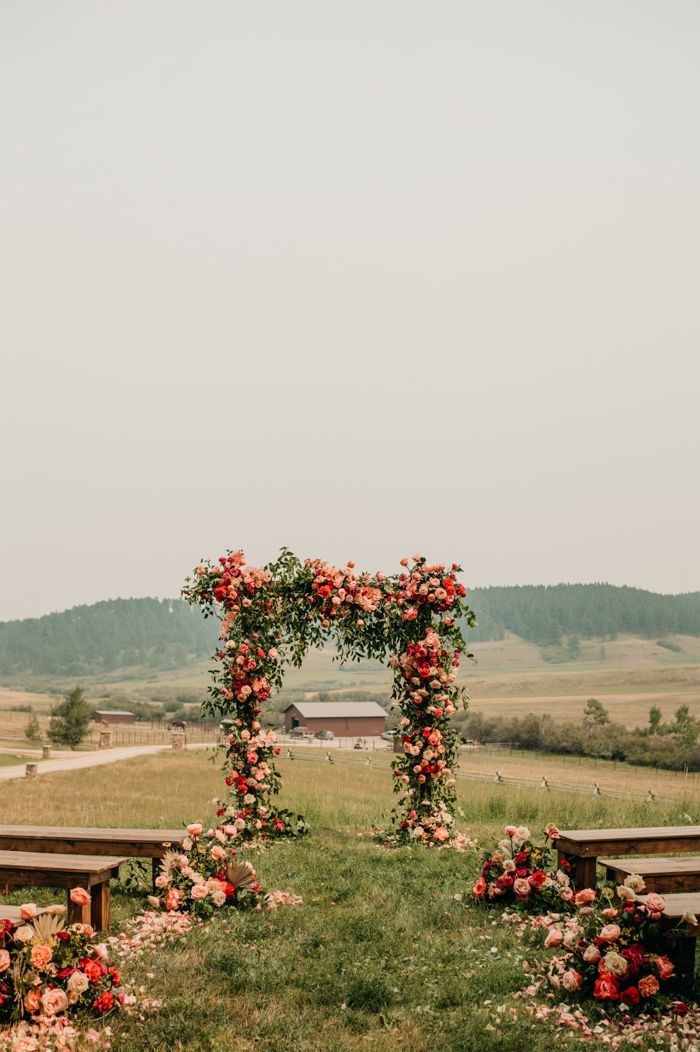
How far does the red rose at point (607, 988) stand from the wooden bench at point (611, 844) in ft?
6.43

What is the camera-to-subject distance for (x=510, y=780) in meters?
29.1

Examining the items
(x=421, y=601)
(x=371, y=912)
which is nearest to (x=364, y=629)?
(x=421, y=601)

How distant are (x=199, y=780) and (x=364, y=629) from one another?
13.7 meters

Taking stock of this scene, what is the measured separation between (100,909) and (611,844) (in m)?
3.97

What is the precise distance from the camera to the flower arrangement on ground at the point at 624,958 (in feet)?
15.2

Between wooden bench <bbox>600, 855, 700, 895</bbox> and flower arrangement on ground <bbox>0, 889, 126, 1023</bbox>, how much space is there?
10.7 feet

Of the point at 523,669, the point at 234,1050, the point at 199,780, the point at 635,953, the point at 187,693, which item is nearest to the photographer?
the point at 234,1050

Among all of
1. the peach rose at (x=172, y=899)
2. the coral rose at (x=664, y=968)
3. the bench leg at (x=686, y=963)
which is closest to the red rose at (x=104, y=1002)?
the peach rose at (x=172, y=899)

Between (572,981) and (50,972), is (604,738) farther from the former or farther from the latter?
(50,972)

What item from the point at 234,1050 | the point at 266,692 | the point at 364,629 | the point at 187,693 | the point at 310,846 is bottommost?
the point at 187,693

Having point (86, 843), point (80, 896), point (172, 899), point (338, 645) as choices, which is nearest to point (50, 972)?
point (80, 896)

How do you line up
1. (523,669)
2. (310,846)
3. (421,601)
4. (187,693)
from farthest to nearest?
(523,669)
(187,693)
(421,601)
(310,846)

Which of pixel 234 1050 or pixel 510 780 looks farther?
pixel 510 780

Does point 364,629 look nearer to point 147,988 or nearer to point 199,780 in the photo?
point 147,988
